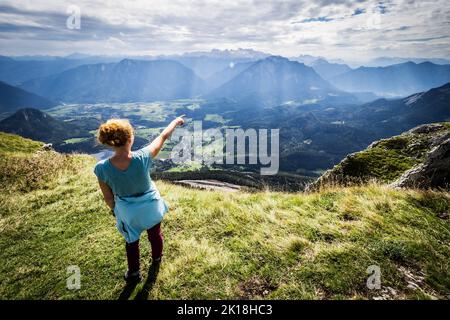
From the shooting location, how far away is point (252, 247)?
7477mm

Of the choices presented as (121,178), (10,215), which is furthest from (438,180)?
(10,215)

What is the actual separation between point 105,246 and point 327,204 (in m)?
7.03

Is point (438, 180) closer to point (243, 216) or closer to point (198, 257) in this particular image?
point (243, 216)

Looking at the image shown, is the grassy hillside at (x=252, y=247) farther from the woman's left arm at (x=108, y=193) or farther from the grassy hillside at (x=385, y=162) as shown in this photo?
the grassy hillside at (x=385, y=162)

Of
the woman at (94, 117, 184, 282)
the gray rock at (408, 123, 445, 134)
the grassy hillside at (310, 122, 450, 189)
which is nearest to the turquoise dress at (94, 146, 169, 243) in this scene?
the woman at (94, 117, 184, 282)

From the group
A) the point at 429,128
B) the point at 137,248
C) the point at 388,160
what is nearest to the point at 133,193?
the point at 137,248

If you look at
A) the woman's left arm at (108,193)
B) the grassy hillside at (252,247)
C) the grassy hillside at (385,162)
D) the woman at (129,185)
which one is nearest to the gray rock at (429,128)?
the grassy hillside at (385,162)

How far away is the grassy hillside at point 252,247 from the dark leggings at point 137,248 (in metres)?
0.43

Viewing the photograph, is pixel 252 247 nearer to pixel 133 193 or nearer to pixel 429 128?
pixel 133 193

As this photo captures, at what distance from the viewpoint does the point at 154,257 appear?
7117 millimetres

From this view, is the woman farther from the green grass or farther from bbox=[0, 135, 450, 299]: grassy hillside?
the green grass

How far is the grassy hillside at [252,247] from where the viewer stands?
614cm

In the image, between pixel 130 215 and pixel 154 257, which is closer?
pixel 130 215

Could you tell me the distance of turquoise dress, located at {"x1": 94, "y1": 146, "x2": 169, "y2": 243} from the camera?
19.1 ft
